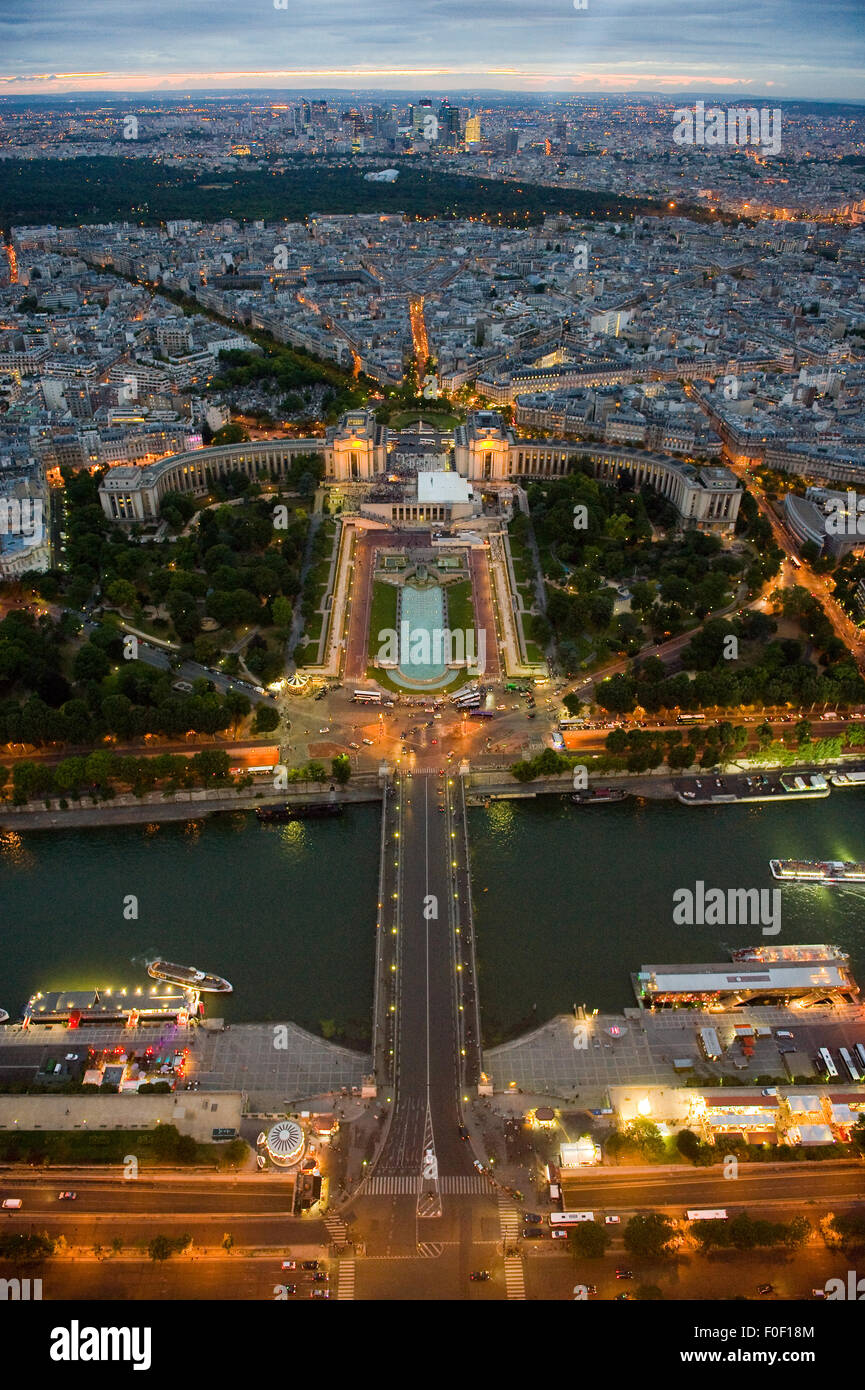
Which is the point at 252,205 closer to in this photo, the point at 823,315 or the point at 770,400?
the point at 823,315

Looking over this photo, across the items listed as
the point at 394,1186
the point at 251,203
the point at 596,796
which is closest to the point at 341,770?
the point at 596,796

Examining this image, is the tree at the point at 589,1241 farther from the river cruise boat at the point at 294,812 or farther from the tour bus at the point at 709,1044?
the river cruise boat at the point at 294,812

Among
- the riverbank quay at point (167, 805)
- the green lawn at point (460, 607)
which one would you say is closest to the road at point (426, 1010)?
the riverbank quay at point (167, 805)

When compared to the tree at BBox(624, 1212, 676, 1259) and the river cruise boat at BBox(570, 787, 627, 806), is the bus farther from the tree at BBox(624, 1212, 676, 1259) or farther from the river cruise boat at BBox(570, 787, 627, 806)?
the river cruise boat at BBox(570, 787, 627, 806)

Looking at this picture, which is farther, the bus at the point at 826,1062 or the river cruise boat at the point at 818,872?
the river cruise boat at the point at 818,872

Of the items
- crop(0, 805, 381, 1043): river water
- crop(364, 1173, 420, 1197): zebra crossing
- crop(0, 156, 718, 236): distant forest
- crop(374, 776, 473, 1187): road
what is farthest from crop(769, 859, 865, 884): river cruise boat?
crop(0, 156, 718, 236): distant forest

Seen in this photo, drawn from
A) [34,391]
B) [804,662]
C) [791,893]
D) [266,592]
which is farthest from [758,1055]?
[34,391]
